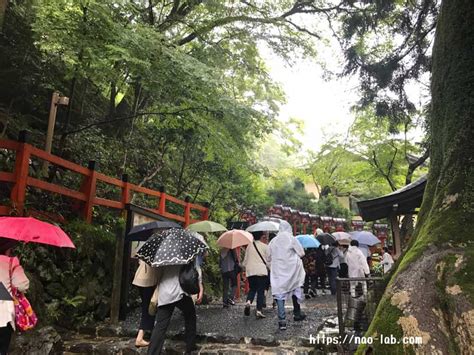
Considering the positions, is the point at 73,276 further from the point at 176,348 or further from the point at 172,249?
the point at 172,249

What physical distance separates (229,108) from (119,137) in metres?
6.02

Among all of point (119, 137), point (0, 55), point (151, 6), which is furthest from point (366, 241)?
point (0, 55)

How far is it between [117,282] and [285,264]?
3.10m

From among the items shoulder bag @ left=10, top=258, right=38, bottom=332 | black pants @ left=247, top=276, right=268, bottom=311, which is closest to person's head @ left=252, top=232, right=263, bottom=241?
black pants @ left=247, top=276, right=268, bottom=311

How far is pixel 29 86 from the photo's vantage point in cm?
923

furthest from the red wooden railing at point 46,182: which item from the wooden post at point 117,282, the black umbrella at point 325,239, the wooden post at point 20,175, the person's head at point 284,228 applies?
the black umbrella at point 325,239

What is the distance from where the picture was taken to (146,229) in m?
6.41

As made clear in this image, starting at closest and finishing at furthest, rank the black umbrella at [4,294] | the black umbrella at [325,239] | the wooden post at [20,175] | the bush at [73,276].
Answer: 1. the black umbrella at [4,294]
2. the wooden post at [20,175]
3. the bush at [73,276]
4. the black umbrella at [325,239]

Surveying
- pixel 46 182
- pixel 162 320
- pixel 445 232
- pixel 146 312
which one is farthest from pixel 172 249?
pixel 445 232

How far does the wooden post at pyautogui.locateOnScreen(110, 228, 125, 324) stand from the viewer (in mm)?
6398

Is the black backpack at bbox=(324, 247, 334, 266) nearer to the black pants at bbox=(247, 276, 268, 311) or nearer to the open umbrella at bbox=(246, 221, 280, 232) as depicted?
the open umbrella at bbox=(246, 221, 280, 232)

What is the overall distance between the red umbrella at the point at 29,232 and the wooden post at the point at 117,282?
2.79 meters

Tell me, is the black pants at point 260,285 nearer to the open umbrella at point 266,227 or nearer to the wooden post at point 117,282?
the open umbrella at point 266,227

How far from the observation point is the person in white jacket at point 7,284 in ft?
11.3
